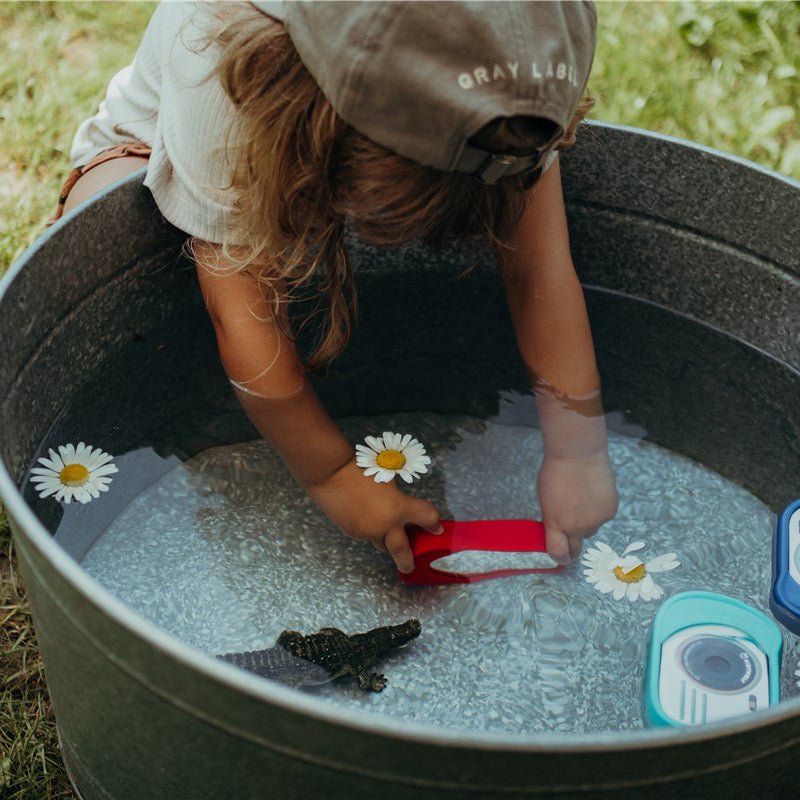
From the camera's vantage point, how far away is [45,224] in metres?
1.76

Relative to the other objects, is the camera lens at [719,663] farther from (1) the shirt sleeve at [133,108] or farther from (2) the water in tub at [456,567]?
(1) the shirt sleeve at [133,108]

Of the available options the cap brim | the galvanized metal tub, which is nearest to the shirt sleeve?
the galvanized metal tub

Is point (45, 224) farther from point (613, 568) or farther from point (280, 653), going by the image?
point (613, 568)

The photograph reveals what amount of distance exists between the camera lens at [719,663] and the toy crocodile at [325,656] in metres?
0.30

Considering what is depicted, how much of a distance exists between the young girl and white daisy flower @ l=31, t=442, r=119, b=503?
0.64ft

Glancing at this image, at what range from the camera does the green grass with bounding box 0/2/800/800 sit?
1.88 metres

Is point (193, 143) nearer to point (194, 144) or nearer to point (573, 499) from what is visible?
point (194, 144)

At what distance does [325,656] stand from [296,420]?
0.93 feet

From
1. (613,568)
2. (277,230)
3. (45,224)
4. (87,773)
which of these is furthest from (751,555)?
(45,224)

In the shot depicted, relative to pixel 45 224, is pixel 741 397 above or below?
below

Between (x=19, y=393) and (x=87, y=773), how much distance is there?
1.25ft

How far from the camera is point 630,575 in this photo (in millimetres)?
1248

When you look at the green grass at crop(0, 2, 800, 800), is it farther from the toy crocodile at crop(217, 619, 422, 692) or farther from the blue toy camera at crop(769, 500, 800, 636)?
the blue toy camera at crop(769, 500, 800, 636)

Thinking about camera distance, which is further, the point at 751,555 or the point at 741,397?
the point at 741,397
